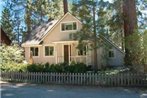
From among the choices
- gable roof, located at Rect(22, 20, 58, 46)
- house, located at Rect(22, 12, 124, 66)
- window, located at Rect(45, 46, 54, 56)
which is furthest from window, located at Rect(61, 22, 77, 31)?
window, located at Rect(45, 46, 54, 56)

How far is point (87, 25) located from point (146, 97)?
13596 mm

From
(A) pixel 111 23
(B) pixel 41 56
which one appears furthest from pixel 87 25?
(B) pixel 41 56

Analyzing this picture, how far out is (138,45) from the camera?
64.6 ft

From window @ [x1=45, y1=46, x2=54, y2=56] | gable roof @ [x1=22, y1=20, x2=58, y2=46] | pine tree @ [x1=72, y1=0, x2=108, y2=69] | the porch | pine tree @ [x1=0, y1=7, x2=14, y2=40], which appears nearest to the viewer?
pine tree @ [x1=72, y1=0, x2=108, y2=69]

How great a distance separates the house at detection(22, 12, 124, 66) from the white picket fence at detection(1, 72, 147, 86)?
534 inches

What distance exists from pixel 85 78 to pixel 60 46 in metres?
17.7

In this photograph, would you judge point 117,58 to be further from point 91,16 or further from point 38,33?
point 91,16

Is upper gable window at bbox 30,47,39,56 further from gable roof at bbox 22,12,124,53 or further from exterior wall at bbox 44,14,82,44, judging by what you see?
exterior wall at bbox 44,14,82,44

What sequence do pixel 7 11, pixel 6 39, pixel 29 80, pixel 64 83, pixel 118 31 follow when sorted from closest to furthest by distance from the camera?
pixel 64 83, pixel 29 80, pixel 118 31, pixel 6 39, pixel 7 11

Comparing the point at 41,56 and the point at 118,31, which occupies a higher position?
the point at 118,31

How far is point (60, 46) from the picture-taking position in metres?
38.1

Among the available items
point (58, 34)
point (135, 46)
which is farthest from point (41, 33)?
point (135, 46)

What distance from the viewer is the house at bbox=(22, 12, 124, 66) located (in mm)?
36281

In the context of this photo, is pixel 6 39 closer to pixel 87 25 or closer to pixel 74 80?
pixel 87 25
